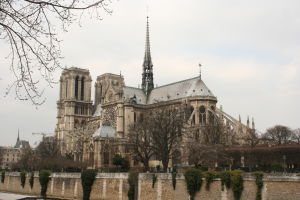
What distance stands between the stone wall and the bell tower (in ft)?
112

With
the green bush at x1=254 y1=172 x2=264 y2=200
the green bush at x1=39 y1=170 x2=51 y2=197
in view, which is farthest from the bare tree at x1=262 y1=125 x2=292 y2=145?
the green bush at x1=254 y1=172 x2=264 y2=200

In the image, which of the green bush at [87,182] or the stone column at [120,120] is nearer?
the green bush at [87,182]

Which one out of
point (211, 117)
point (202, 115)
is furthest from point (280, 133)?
point (202, 115)

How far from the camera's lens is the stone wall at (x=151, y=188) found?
987 inches

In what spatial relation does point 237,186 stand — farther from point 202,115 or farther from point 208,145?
point 202,115

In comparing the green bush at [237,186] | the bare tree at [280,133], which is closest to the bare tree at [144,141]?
the green bush at [237,186]

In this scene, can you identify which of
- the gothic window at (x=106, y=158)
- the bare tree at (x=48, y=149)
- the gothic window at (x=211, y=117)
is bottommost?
the gothic window at (x=106, y=158)

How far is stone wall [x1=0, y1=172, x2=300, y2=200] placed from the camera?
25062mm

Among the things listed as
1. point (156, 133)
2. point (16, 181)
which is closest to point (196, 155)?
point (156, 133)

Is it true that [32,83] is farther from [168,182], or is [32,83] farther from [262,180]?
[168,182]

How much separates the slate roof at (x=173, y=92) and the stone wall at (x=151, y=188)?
28.3m

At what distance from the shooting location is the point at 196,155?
153ft

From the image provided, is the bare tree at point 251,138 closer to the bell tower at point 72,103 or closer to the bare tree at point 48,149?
the bare tree at point 48,149

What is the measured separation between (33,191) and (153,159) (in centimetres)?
2007
